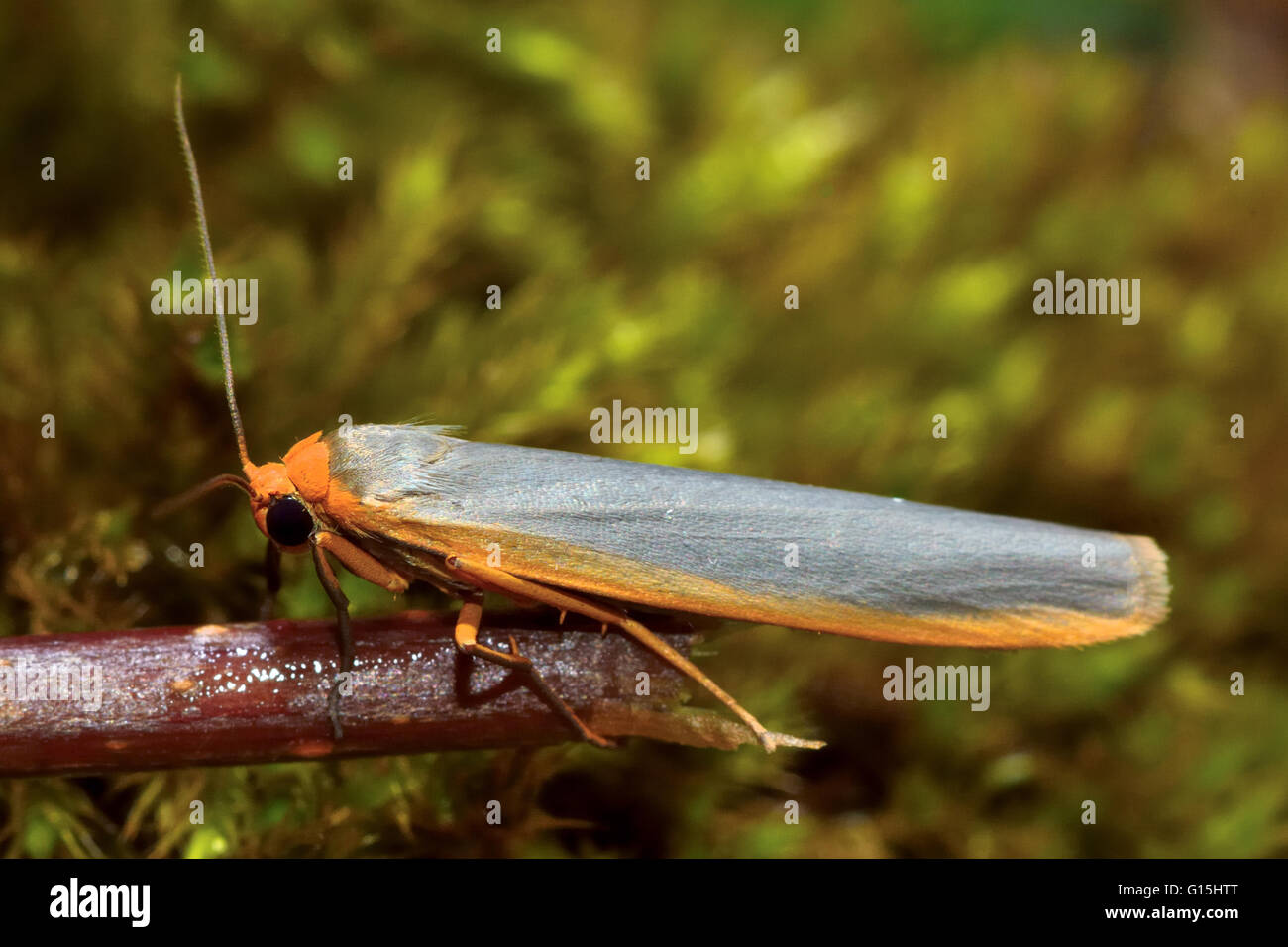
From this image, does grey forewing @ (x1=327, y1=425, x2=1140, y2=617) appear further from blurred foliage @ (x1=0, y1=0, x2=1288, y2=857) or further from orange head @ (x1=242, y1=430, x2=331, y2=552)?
blurred foliage @ (x1=0, y1=0, x2=1288, y2=857)

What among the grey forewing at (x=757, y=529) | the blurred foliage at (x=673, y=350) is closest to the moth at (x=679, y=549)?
the grey forewing at (x=757, y=529)

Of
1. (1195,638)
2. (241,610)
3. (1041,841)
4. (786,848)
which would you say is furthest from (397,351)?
(1195,638)

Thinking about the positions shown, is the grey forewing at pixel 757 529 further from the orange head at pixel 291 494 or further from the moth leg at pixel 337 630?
the moth leg at pixel 337 630

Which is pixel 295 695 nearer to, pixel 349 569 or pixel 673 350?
pixel 349 569

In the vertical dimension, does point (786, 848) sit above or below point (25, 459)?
below

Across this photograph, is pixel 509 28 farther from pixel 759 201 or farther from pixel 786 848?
pixel 786 848
